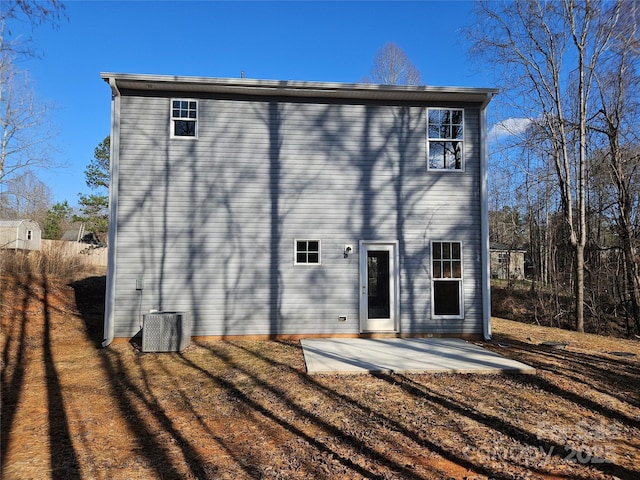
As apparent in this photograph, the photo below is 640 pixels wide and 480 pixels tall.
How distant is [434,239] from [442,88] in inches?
124

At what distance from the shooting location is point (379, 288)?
25.3 feet

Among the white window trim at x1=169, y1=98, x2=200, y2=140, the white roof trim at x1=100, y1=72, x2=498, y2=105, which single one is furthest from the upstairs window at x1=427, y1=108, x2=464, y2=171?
the white window trim at x1=169, y1=98, x2=200, y2=140

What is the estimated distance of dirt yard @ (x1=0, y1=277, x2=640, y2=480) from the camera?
2961 millimetres

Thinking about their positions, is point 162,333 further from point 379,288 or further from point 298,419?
point 379,288

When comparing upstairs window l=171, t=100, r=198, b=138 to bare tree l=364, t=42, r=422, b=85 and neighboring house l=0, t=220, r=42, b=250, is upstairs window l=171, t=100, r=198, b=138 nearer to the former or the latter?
bare tree l=364, t=42, r=422, b=85

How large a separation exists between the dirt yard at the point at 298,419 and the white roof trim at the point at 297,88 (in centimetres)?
520

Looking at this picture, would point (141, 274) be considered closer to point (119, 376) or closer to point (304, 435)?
point (119, 376)

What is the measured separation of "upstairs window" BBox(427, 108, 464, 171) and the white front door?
211cm

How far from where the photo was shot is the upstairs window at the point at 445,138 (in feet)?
26.1

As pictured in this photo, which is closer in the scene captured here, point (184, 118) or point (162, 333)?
point (162, 333)

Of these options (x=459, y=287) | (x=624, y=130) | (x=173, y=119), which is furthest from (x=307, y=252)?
(x=624, y=130)

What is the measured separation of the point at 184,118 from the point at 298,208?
3.01m

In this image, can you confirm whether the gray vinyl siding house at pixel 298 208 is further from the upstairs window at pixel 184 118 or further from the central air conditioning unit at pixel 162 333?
the central air conditioning unit at pixel 162 333

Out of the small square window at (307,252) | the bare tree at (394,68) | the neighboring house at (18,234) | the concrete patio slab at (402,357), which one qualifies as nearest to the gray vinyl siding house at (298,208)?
the small square window at (307,252)
